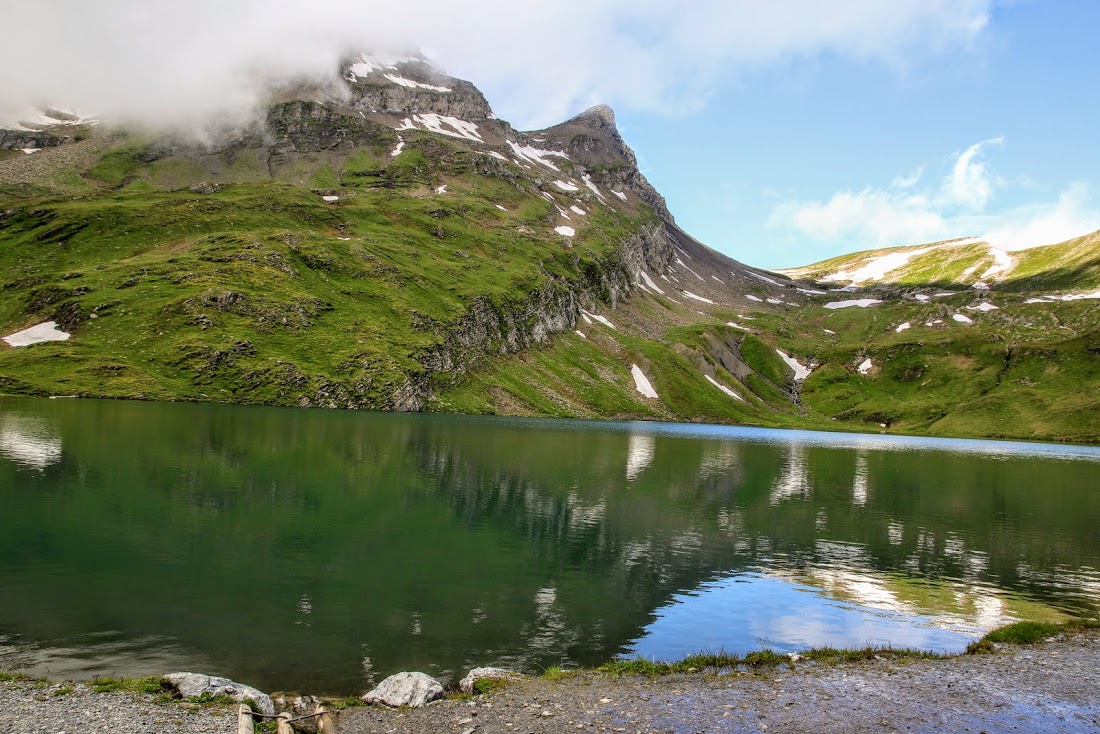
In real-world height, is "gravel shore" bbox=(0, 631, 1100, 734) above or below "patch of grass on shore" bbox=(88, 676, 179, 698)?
above

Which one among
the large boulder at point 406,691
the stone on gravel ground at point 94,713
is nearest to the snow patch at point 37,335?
the stone on gravel ground at point 94,713

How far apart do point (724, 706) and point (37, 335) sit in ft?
554

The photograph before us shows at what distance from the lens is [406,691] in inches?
738

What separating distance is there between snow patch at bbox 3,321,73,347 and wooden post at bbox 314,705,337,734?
15761 cm

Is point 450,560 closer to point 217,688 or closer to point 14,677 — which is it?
point 217,688

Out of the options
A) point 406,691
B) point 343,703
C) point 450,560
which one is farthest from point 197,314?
point 406,691

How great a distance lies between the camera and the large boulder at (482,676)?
20030 mm

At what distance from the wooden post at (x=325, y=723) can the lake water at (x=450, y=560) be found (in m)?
3.40

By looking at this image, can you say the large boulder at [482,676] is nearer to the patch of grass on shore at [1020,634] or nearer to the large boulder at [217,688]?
the large boulder at [217,688]

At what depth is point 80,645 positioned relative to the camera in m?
20.7

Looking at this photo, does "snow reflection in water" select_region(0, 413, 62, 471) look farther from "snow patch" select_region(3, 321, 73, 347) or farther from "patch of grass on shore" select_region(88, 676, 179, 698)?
"snow patch" select_region(3, 321, 73, 347)

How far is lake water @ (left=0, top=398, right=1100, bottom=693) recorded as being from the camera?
2309 cm

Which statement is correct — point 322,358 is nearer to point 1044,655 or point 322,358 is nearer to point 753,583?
point 753,583

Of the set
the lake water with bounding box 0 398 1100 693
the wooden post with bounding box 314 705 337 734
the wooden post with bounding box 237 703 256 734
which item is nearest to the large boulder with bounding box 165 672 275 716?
the wooden post with bounding box 237 703 256 734
